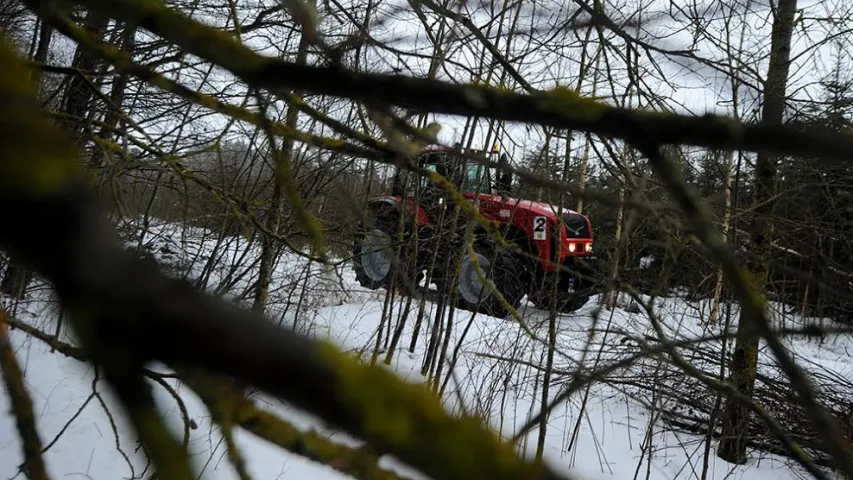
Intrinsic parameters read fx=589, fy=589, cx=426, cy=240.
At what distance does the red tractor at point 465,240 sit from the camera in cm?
384

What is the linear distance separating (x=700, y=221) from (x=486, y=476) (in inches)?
17.5

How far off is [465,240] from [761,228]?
58.8 inches

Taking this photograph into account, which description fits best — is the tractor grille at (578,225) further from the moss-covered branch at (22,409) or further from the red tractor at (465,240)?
the moss-covered branch at (22,409)

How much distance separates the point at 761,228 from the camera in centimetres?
288

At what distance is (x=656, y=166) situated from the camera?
0.57 m

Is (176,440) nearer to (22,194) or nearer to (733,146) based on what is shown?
(22,194)

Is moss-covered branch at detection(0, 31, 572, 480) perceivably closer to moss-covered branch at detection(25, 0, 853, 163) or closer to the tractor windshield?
moss-covered branch at detection(25, 0, 853, 163)

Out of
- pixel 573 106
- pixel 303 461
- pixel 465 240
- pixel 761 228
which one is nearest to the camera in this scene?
pixel 573 106

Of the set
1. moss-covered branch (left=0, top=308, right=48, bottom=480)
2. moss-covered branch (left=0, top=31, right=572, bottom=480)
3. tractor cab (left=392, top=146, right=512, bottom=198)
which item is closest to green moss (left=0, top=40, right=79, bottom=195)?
moss-covered branch (left=0, top=31, right=572, bottom=480)

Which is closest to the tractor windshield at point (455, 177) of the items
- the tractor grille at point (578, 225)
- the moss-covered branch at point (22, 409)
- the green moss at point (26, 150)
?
the tractor grille at point (578, 225)

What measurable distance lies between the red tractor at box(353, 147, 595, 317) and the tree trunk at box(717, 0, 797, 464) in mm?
930

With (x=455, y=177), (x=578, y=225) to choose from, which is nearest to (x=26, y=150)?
(x=455, y=177)

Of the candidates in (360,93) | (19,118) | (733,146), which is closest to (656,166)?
(733,146)

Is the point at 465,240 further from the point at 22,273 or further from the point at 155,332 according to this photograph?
the point at 155,332
